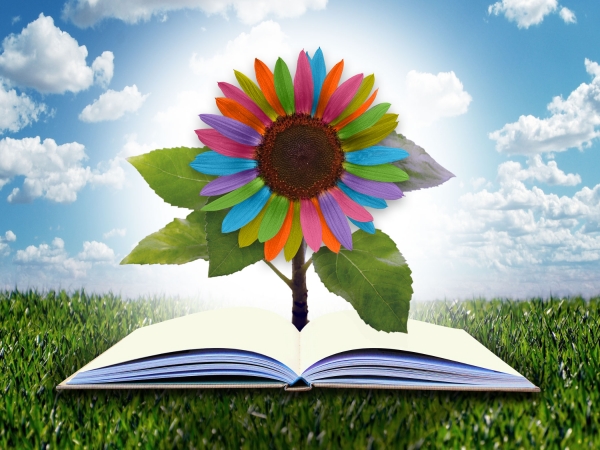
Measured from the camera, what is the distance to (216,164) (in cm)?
223

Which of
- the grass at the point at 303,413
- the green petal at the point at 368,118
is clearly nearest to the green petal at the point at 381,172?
the green petal at the point at 368,118

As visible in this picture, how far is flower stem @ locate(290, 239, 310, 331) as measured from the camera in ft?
8.43

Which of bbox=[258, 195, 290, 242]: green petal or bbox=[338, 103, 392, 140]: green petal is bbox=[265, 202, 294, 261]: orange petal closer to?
bbox=[258, 195, 290, 242]: green petal

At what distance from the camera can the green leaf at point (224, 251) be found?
2.22m

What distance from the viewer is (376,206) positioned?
7.34 feet

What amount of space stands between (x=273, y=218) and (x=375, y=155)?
0.45 meters

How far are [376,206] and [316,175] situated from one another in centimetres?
25

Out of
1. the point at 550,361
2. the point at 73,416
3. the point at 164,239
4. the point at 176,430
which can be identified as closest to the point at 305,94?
the point at 164,239

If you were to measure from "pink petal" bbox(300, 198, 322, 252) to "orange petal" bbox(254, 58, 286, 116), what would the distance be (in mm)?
392

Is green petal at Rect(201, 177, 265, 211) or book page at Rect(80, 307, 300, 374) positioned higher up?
green petal at Rect(201, 177, 265, 211)

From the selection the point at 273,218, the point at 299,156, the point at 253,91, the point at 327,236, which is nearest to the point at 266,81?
the point at 253,91

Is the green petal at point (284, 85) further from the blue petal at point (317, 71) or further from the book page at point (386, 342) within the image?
the book page at point (386, 342)

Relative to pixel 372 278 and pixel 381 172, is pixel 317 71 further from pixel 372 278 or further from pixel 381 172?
pixel 372 278

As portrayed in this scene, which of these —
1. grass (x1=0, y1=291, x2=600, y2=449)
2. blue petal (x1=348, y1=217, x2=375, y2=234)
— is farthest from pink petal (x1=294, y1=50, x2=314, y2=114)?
grass (x1=0, y1=291, x2=600, y2=449)
